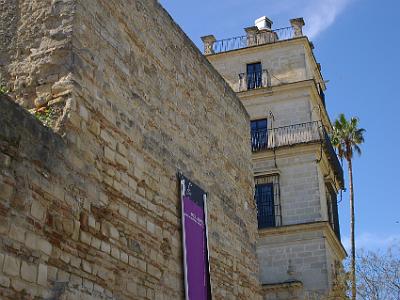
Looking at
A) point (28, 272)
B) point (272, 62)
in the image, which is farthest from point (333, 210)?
point (28, 272)

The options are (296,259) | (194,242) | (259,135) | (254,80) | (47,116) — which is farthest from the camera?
(254,80)

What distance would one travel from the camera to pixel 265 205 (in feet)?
73.2

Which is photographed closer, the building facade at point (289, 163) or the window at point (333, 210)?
the building facade at point (289, 163)

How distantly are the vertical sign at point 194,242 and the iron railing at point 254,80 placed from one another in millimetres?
15453

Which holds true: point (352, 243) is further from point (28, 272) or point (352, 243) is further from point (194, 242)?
point (28, 272)

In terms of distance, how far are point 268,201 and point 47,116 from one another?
16.1 m

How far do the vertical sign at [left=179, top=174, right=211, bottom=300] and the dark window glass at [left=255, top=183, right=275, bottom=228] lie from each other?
12.7 m

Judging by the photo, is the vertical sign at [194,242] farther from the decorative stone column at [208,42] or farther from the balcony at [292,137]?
the decorative stone column at [208,42]

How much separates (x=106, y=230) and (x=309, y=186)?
1589cm

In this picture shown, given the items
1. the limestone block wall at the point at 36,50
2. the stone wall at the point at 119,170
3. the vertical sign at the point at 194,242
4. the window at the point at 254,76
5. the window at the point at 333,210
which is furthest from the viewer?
the window at the point at 254,76

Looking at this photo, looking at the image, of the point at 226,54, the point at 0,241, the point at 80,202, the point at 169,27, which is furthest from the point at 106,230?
the point at 226,54

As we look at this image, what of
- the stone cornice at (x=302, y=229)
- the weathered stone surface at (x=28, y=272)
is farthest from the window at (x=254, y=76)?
the weathered stone surface at (x=28, y=272)

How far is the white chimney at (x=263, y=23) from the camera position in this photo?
1079 inches

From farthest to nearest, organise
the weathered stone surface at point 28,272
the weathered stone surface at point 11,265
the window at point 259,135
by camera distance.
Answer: the window at point 259,135 → the weathered stone surface at point 28,272 → the weathered stone surface at point 11,265
